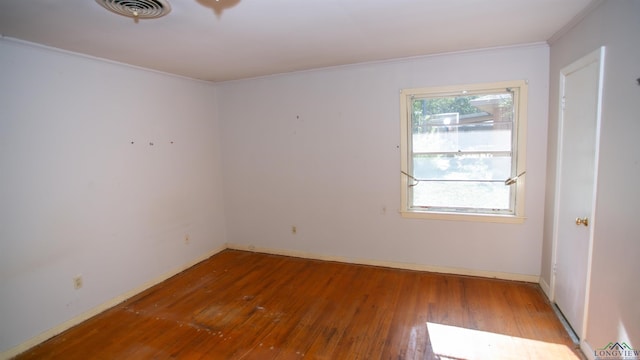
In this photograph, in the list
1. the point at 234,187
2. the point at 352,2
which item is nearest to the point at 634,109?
the point at 352,2

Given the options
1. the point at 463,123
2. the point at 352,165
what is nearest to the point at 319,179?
the point at 352,165

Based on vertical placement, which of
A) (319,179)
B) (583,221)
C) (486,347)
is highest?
(319,179)

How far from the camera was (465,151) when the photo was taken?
11.4ft

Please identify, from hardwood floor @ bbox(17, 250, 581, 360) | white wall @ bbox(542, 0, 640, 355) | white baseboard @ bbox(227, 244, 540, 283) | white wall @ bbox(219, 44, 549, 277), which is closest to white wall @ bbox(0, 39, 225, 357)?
hardwood floor @ bbox(17, 250, 581, 360)

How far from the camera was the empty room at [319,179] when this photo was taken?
212 cm

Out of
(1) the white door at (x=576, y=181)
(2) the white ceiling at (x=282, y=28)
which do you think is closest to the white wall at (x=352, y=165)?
(2) the white ceiling at (x=282, y=28)

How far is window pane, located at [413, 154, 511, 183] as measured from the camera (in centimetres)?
337

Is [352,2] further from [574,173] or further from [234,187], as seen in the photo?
[234,187]

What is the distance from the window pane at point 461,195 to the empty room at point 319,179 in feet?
0.07

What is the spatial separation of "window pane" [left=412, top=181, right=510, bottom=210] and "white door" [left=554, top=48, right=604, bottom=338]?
2.02 ft

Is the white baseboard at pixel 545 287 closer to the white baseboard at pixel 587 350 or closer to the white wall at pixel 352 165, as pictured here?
the white wall at pixel 352 165

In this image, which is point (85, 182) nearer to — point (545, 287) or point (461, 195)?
point (461, 195)

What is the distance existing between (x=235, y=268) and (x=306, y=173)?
4.90 feet

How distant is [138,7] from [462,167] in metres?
3.21
